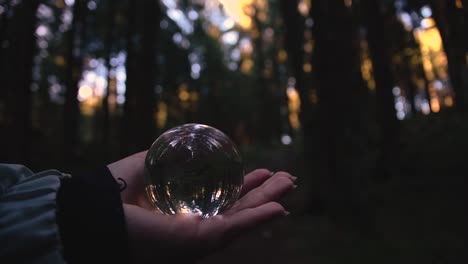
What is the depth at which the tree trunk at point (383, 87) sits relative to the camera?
11492 millimetres

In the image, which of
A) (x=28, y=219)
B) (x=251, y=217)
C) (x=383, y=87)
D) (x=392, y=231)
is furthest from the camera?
(x=383, y=87)

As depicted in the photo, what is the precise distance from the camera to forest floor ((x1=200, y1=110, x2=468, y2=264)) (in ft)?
21.1

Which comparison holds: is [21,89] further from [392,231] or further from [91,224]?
[392,231]

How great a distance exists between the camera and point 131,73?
1334cm

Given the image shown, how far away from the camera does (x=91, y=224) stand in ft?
5.16

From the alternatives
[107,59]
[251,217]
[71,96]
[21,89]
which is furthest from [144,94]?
[107,59]

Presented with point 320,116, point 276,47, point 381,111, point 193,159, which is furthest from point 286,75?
point 193,159

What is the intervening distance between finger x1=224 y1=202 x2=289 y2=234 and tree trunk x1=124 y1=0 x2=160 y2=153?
8590mm

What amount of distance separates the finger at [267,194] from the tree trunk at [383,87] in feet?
32.3

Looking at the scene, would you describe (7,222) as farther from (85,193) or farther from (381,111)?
(381,111)

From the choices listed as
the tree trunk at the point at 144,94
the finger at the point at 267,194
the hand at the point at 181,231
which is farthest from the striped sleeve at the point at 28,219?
the tree trunk at the point at 144,94

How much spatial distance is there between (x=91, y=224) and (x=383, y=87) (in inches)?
503

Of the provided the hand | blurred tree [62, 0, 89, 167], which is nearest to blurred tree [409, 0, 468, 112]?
the hand

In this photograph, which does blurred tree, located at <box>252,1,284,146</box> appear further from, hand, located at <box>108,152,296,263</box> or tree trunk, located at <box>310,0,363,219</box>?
hand, located at <box>108,152,296,263</box>
